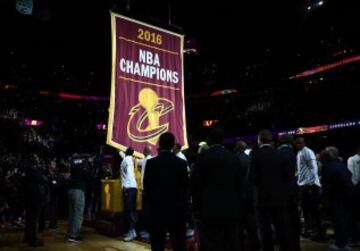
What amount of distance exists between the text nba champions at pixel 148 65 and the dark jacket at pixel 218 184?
4058 mm

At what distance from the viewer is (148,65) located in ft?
27.6

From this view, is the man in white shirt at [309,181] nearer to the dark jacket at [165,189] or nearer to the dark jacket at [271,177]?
the dark jacket at [271,177]

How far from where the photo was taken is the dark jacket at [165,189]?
4188 millimetres

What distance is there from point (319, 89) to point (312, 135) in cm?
253

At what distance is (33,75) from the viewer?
28.6 m

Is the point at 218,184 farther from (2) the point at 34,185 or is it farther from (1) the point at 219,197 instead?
(2) the point at 34,185

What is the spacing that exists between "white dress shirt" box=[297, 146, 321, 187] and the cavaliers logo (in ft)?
8.60

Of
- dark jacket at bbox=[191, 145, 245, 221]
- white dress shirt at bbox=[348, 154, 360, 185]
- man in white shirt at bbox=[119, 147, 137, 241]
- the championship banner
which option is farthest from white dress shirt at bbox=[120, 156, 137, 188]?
white dress shirt at bbox=[348, 154, 360, 185]

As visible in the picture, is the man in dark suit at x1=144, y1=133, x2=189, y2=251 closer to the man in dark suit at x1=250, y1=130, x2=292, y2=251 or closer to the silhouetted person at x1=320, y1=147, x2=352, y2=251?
the man in dark suit at x1=250, y1=130, x2=292, y2=251

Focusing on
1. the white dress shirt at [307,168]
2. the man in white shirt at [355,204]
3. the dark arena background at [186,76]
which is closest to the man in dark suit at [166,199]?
the dark arena background at [186,76]

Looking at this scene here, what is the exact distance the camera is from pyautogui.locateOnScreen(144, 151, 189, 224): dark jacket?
4188 millimetres

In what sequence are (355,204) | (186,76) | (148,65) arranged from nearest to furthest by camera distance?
(355,204)
(148,65)
(186,76)

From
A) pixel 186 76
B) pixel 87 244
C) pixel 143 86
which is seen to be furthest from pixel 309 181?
pixel 186 76

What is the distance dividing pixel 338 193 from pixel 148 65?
410 centimetres
